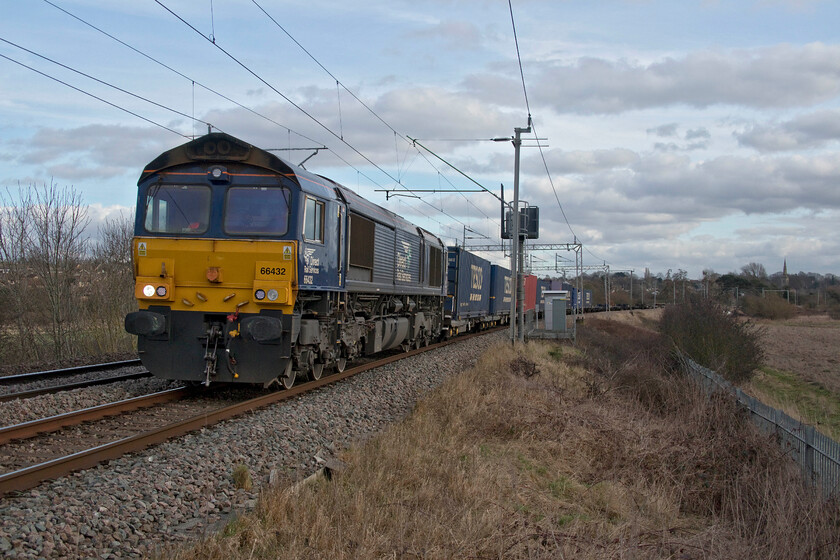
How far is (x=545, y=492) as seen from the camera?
287 inches

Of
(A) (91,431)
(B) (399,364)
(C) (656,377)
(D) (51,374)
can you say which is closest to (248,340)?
(A) (91,431)

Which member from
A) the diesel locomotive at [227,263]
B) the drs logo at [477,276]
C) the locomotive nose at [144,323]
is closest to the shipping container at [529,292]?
the drs logo at [477,276]

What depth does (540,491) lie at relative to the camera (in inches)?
285

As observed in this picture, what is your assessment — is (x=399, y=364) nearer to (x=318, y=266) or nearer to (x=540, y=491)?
Answer: (x=318, y=266)

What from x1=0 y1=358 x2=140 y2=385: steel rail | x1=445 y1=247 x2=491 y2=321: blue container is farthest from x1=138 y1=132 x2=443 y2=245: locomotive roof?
x1=445 y1=247 x2=491 y2=321: blue container

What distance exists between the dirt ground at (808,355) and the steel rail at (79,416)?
19.9 m

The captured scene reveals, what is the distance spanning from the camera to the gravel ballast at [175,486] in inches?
183

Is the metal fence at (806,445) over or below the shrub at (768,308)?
below

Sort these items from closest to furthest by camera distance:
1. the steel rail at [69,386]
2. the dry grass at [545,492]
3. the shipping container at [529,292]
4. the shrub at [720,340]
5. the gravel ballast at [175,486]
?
the gravel ballast at [175,486]
the dry grass at [545,492]
the steel rail at [69,386]
the shrub at [720,340]
the shipping container at [529,292]

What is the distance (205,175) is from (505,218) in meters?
17.0

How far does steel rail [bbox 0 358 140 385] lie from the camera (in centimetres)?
1131

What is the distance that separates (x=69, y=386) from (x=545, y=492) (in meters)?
7.33

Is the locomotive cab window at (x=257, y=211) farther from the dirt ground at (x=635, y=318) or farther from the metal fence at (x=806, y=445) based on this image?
the dirt ground at (x=635, y=318)

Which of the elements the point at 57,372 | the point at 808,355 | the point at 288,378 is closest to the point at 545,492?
the point at 288,378
